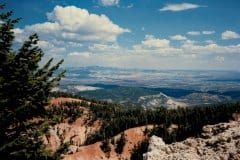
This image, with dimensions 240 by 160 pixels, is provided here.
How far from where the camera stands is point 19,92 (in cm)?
2366

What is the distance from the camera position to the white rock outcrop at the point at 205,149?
72.8ft

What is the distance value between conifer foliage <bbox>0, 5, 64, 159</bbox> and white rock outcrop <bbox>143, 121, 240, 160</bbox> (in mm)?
8683

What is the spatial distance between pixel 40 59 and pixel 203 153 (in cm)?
1345

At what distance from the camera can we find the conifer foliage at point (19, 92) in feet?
74.9

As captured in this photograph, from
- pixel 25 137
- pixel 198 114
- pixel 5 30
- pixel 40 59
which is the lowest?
pixel 198 114

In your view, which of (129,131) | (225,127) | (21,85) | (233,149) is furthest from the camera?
(129,131)

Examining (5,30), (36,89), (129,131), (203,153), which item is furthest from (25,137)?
(129,131)

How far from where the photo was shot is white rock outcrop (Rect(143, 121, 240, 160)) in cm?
2220

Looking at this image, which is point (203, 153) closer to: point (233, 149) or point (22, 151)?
point (233, 149)

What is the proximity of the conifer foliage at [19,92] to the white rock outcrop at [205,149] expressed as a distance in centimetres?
868

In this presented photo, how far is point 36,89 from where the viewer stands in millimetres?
24297

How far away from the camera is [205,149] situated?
79.0 ft

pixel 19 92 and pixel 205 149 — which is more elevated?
pixel 19 92

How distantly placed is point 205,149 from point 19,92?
13.6 meters
